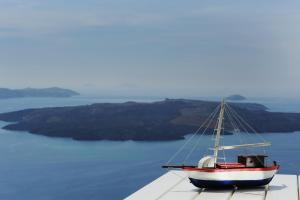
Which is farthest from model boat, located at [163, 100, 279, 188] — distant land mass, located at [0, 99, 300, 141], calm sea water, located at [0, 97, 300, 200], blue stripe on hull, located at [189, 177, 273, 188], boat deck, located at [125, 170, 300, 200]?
distant land mass, located at [0, 99, 300, 141]

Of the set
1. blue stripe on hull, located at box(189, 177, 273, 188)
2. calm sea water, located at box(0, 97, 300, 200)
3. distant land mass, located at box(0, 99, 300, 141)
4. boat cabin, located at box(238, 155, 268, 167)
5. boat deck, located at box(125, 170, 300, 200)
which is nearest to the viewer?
boat deck, located at box(125, 170, 300, 200)

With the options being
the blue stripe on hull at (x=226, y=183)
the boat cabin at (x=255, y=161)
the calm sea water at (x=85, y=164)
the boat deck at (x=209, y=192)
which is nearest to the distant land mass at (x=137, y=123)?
the calm sea water at (x=85, y=164)

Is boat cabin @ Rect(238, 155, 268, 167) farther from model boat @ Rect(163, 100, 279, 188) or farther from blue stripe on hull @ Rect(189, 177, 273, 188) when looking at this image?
blue stripe on hull @ Rect(189, 177, 273, 188)

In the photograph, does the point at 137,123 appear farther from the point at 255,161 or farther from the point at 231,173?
the point at 231,173

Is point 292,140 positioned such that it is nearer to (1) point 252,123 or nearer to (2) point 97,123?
(1) point 252,123

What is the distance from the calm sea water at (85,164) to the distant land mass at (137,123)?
801 centimetres

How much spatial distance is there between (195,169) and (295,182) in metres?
7.25

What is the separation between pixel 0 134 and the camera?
166 m

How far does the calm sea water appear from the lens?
78438 millimetres

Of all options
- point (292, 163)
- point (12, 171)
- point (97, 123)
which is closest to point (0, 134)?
point (97, 123)

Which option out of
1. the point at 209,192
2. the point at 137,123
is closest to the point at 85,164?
the point at 137,123

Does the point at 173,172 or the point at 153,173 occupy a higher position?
the point at 173,172

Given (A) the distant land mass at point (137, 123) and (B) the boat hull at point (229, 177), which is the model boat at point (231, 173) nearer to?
(B) the boat hull at point (229, 177)

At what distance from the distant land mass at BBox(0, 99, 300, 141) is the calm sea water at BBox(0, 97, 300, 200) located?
8.01 meters
